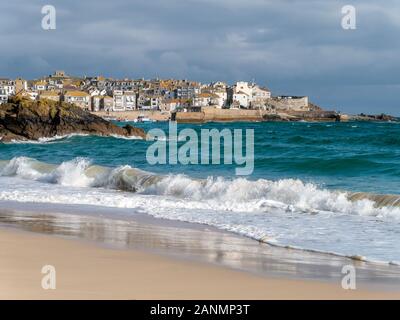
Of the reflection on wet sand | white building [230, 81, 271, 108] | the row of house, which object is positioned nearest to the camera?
the reflection on wet sand

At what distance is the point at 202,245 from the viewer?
8.36m

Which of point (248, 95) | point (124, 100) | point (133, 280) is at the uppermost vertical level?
point (248, 95)

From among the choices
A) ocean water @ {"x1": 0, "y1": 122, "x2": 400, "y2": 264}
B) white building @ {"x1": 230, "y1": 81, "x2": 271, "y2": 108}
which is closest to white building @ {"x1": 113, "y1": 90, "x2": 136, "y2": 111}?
white building @ {"x1": 230, "y1": 81, "x2": 271, "y2": 108}

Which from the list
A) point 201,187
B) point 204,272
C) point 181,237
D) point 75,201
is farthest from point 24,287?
point 201,187

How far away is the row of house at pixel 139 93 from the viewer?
424 ft

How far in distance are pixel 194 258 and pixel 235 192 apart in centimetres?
719

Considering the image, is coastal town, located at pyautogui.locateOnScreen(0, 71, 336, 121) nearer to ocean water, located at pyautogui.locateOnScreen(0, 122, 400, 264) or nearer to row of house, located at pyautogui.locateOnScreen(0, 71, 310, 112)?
row of house, located at pyautogui.locateOnScreen(0, 71, 310, 112)

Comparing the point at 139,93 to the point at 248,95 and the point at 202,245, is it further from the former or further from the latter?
the point at 202,245

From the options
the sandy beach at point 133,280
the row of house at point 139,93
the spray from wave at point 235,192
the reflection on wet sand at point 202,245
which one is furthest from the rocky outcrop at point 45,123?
the row of house at point 139,93

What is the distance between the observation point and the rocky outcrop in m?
46.8

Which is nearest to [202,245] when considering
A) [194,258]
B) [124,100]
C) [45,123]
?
[194,258]

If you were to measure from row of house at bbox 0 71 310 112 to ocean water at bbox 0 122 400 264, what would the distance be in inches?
3921

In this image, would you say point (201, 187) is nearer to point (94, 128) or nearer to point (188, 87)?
point (94, 128)
